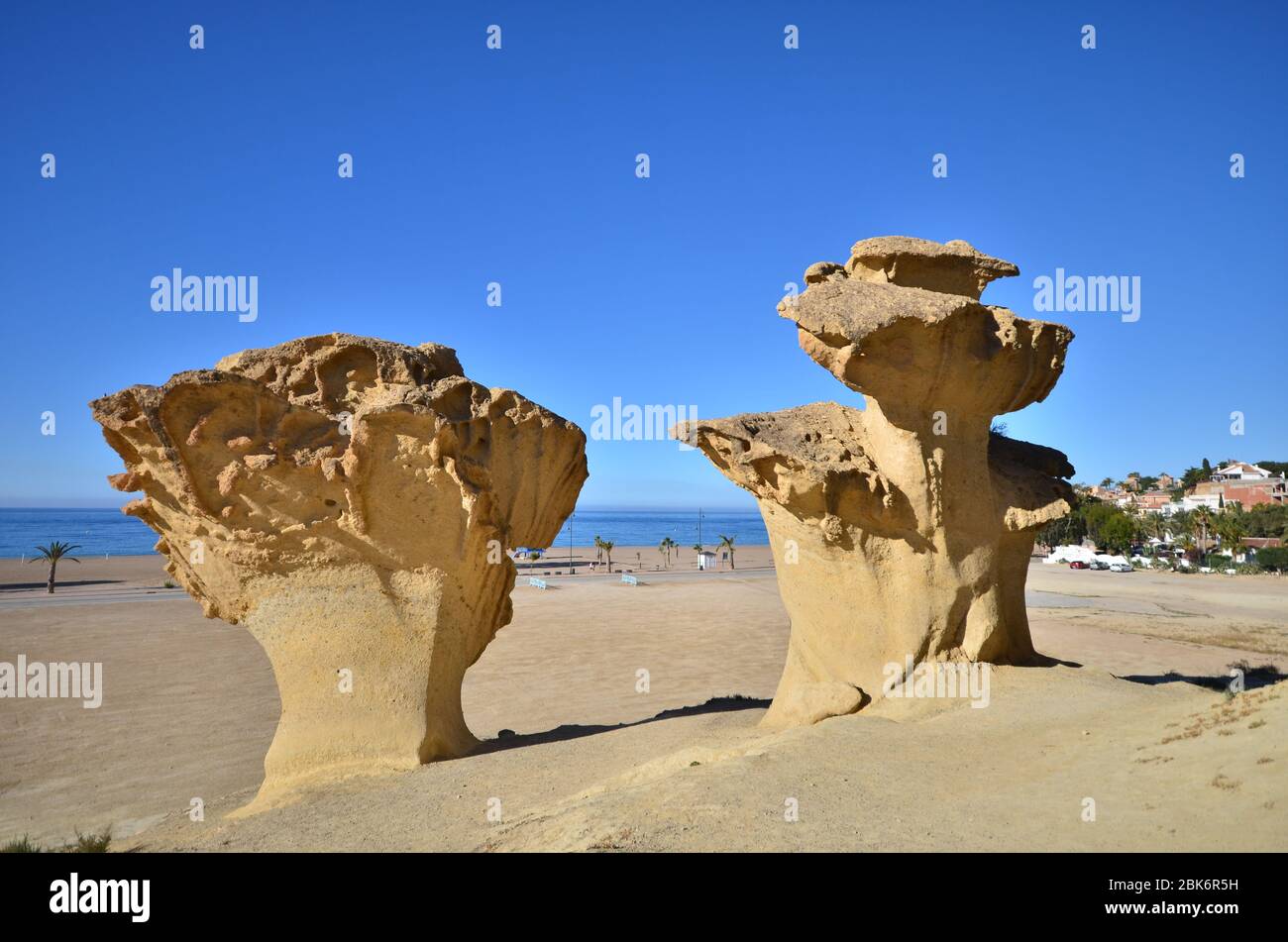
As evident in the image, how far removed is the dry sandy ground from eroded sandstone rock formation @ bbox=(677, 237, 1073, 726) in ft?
2.26

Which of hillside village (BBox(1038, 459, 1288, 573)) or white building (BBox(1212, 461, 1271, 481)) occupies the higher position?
white building (BBox(1212, 461, 1271, 481))

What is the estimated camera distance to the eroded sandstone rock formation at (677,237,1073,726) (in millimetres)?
8070

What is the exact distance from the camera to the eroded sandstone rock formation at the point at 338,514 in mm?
7645

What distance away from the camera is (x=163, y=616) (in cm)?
2341

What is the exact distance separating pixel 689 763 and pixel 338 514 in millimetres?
4005

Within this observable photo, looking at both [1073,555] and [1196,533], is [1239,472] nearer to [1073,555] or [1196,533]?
→ [1196,533]

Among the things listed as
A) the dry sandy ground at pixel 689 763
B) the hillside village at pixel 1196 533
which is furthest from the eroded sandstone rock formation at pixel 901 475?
the hillside village at pixel 1196 533

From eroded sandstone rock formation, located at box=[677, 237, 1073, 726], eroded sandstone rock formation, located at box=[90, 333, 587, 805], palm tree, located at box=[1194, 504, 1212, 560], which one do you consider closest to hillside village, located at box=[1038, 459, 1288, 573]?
palm tree, located at box=[1194, 504, 1212, 560]

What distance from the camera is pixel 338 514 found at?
7922 millimetres

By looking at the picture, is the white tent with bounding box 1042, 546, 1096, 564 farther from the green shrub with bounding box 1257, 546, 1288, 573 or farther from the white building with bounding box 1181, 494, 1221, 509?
the white building with bounding box 1181, 494, 1221, 509
